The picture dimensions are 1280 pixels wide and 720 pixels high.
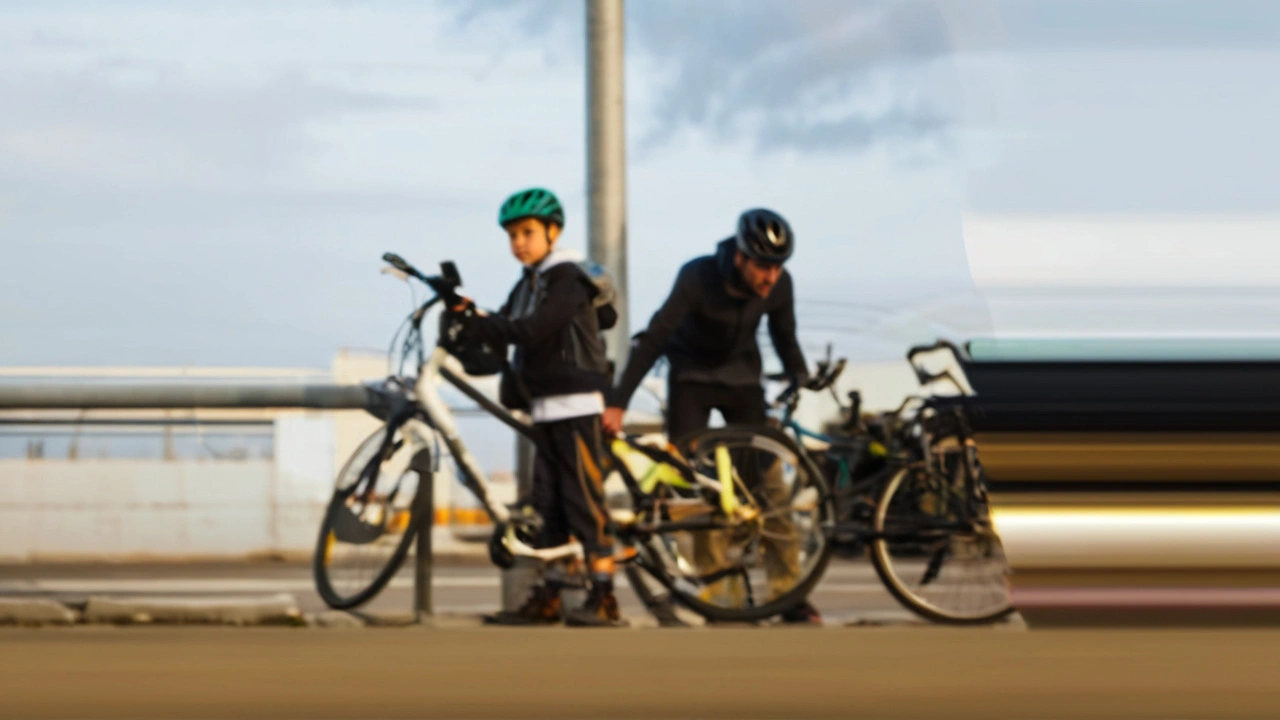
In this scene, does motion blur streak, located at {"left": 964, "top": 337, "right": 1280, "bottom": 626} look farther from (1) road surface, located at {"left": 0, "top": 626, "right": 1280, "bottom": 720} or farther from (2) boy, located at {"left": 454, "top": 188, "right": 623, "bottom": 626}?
(2) boy, located at {"left": 454, "top": 188, "right": 623, "bottom": 626}

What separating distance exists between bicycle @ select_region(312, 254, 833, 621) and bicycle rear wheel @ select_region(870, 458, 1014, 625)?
0.25 meters

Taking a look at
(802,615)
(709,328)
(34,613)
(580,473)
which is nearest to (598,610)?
(580,473)

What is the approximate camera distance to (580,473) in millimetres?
6324

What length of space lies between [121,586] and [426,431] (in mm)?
2428

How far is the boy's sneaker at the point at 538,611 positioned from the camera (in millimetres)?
6352

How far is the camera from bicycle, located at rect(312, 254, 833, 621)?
6.60 metres

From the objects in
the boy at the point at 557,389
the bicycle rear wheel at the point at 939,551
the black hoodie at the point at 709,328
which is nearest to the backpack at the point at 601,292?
the boy at the point at 557,389

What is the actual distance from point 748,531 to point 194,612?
6.55 feet

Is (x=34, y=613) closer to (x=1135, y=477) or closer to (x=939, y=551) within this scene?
(x=939, y=551)

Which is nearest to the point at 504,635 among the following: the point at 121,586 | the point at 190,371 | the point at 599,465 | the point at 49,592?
the point at 599,465

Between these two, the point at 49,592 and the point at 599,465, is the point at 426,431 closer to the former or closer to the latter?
the point at 599,465

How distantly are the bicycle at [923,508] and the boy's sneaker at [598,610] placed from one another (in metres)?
0.78

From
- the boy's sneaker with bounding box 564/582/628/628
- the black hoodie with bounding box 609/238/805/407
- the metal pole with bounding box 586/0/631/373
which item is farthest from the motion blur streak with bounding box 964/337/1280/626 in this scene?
the metal pole with bounding box 586/0/631/373

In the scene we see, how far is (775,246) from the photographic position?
6.71 m
